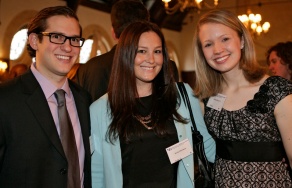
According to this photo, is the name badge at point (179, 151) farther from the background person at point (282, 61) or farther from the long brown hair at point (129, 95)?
the background person at point (282, 61)

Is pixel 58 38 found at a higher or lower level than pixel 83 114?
higher

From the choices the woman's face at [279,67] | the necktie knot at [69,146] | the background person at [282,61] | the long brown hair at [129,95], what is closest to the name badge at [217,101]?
the long brown hair at [129,95]

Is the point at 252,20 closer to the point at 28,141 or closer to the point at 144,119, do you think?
the point at 144,119

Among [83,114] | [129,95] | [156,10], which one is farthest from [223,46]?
[156,10]

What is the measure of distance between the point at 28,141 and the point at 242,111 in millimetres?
1262

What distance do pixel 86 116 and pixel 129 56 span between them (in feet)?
1.53

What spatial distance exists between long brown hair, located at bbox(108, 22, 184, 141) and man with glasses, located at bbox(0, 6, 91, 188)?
0.22m

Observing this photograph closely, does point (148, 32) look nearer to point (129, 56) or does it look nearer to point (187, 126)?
point (129, 56)

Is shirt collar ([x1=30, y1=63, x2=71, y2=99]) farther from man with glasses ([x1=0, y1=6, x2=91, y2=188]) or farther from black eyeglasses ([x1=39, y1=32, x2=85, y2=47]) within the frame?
black eyeglasses ([x1=39, y1=32, x2=85, y2=47])

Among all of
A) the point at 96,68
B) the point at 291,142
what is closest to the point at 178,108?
the point at 291,142

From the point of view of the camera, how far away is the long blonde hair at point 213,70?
218 centimetres

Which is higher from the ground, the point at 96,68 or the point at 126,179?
the point at 96,68

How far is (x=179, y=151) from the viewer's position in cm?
218

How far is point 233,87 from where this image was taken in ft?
7.48
